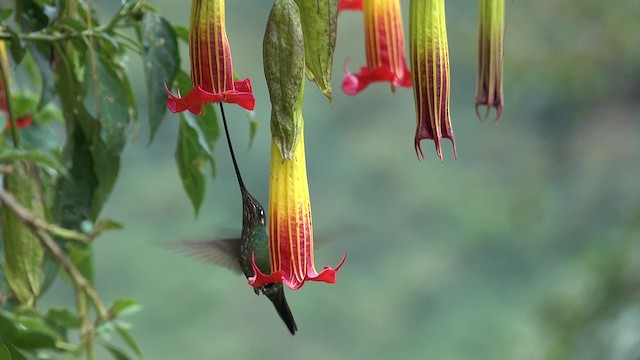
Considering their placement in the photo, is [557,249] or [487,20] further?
[557,249]

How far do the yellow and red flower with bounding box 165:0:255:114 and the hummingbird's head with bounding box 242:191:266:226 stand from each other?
0.49 ft

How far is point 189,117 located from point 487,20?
17.2 inches

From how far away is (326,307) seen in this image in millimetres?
5430

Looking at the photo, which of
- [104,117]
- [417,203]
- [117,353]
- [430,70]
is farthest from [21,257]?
[417,203]

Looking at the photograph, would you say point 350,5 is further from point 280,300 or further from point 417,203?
point 417,203

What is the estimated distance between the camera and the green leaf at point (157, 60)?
1116mm

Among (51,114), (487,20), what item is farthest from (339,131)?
(487,20)

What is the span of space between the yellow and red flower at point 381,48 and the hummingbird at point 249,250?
6.0 inches

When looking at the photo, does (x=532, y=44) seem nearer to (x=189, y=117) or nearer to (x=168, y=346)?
(x=168, y=346)

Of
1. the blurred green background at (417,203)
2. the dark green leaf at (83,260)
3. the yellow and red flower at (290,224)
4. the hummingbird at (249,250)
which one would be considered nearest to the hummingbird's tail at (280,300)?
the hummingbird at (249,250)

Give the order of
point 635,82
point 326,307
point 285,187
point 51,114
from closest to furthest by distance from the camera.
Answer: point 285,187 → point 51,114 → point 326,307 → point 635,82

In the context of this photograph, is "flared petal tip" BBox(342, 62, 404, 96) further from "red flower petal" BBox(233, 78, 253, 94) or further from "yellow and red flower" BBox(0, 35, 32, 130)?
"yellow and red flower" BBox(0, 35, 32, 130)

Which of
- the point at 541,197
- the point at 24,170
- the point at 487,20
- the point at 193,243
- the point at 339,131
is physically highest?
the point at 487,20

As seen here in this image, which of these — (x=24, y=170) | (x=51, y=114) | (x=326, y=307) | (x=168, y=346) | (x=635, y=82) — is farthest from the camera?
(x=635, y=82)
